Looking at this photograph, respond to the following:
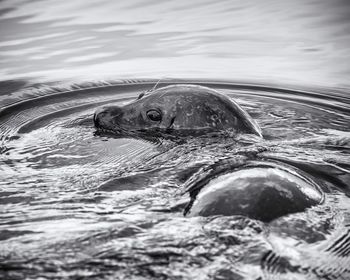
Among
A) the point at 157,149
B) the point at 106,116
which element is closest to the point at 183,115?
the point at 157,149

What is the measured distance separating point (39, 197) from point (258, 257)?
5.01 feet

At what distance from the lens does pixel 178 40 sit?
8789 millimetres

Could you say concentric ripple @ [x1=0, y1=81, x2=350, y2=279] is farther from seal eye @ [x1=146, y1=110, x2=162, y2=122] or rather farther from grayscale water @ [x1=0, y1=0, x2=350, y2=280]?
seal eye @ [x1=146, y1=110, x2=162, y2=122]

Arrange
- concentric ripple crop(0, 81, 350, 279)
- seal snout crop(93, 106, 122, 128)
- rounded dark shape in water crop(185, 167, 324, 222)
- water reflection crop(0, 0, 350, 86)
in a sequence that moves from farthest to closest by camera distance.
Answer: water reflection crop(0, 0, 350, 86) < seal snout crop(93, 106, 122, 128) < rounded dark shape in water crop(185, 167, 324, 222) < concentric ripple crop(0, 81, 350, 279)

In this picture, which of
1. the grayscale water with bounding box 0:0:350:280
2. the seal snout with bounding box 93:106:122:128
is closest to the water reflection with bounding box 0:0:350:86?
the grayscale water with bounding box 0:0:350:280

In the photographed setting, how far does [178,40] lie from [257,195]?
6.26 meters

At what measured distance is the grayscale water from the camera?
2492 mm

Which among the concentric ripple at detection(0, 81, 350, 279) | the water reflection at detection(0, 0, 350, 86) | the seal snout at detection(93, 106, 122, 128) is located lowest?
the concentric ripple at detection(0, 81, 350, 279)

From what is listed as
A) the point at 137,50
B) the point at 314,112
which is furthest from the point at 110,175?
the point at 137,50

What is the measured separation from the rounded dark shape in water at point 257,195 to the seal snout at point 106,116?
5.89 ft

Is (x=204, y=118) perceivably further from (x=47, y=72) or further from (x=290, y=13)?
(x=290, y=13)

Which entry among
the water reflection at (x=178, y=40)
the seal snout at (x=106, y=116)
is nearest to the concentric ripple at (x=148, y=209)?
the seal snout at (x=106, y=116)

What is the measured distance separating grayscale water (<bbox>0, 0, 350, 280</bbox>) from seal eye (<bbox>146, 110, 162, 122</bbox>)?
0.28 metres

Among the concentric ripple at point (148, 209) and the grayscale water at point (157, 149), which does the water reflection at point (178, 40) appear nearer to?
the grayscale water at point (157, 149)
